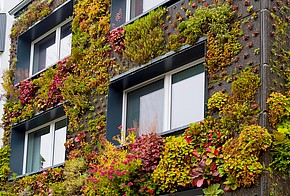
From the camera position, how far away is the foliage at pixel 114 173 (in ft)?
43.2

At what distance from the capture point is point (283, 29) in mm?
12234

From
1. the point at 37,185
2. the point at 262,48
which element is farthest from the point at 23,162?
the point at 262,48

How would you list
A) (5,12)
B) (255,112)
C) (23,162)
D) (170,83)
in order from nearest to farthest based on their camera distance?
(255,112), (170,83), (23,162), (5,12)

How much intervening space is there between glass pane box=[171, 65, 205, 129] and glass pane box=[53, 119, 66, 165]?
453cm

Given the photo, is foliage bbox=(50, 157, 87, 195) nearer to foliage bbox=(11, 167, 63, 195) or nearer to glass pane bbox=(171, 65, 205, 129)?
foliage bbox=(11, 167, 63, 195)

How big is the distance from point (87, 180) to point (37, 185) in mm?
2815

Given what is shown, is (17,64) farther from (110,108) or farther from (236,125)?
(236,125)

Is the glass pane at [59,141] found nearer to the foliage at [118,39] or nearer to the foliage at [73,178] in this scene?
the foliage at [73,178]

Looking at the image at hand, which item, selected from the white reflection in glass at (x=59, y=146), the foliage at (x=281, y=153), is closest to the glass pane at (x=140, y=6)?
the white reflection in glass at (x=59, y=146)

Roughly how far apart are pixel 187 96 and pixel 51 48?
679 cm

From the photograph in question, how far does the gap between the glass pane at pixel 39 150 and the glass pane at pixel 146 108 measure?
374 centimetres

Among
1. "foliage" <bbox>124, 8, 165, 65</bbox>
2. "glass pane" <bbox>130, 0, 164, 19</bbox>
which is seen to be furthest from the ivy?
"foliage" <bbox>124, 8, 165, 65</bbox>

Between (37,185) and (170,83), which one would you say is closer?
(170,83)

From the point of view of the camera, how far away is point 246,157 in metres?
11.3
